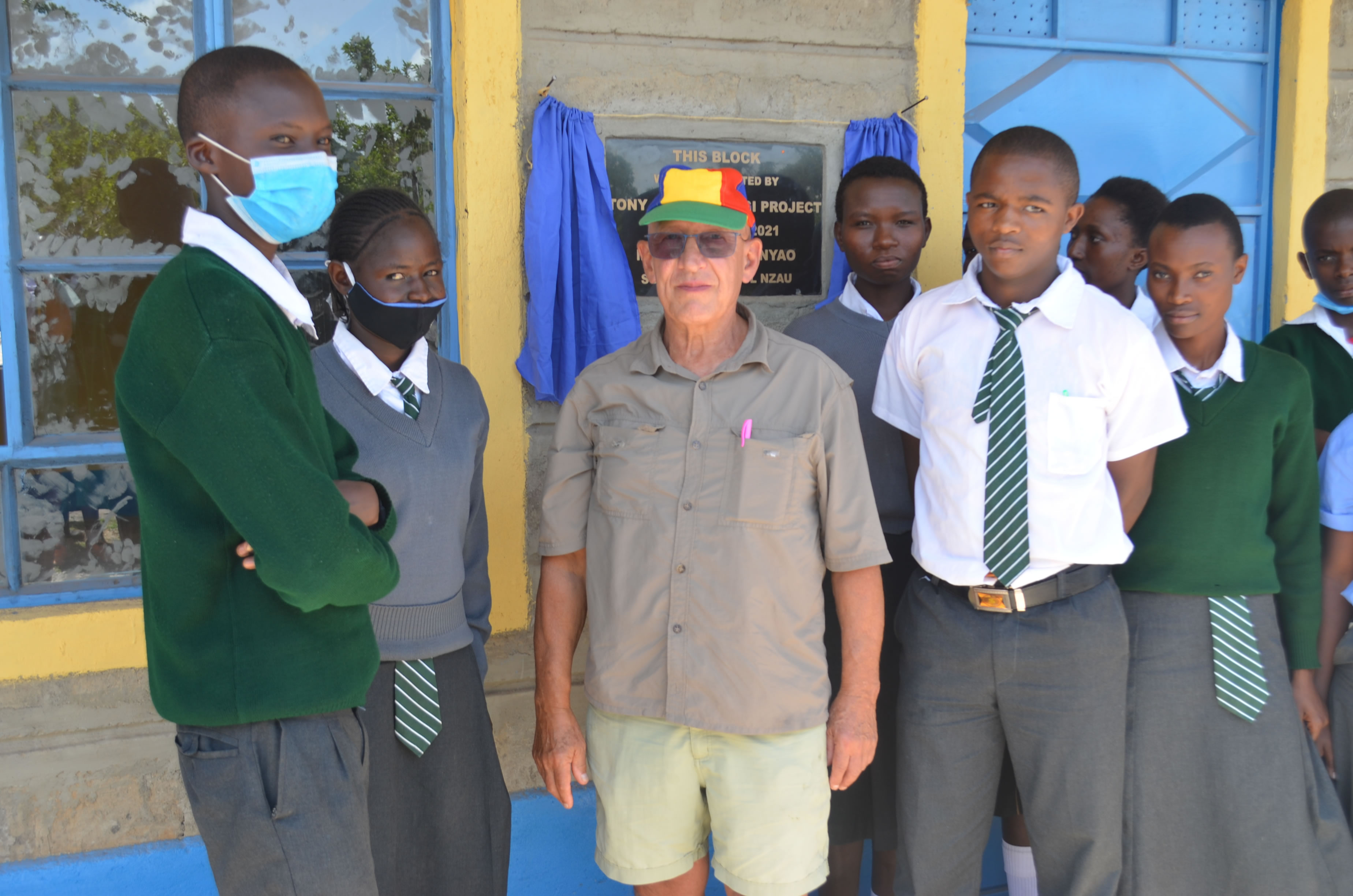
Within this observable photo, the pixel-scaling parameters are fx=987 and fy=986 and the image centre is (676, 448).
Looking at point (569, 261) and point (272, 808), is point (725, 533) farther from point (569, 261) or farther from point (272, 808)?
Answer: point (569, 261)

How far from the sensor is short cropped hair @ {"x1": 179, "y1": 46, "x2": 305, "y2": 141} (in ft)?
5.52

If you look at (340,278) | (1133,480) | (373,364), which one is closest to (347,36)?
(340,278)

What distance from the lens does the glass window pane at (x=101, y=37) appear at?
9.64 ft

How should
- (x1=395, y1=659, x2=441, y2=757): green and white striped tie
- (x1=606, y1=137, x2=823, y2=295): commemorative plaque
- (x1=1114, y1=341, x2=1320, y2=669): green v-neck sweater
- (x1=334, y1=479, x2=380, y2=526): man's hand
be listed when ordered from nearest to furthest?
(x1=334, y1=479, x2=380, y2=526): man's hand
(x1=395, y1=659, x2=441, y2=757): green and white striped tie
(x1=1114, y1=341, x2=1320, y2=669): green v-neck sweater
(x1=606, y1=137, x2=823, y2=295): commemorative plaque

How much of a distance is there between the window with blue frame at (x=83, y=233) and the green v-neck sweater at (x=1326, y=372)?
327 centimetres

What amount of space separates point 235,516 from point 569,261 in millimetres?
1916

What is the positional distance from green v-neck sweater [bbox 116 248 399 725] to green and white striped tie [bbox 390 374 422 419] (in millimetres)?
672

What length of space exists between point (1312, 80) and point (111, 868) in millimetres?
5213

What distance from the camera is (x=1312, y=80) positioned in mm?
4023

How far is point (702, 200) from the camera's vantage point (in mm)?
2311

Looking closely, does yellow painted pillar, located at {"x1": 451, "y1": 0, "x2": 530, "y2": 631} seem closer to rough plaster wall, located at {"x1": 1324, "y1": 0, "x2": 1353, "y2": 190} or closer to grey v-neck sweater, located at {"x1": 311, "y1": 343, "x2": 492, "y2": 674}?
grey v-neck sweater, located at {"x1": 311, "y1": 343, "x2": 492, "y2": 674}

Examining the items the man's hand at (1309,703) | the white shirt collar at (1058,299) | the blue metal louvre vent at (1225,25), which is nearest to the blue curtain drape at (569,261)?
the white shirt collar at (1058,299)

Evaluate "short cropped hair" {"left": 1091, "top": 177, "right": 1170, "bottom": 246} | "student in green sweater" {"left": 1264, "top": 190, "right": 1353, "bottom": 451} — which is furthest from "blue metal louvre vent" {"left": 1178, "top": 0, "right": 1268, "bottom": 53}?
"student in green sweater" {"left": 1264, "top": 190, "right": 1353, "bottom": 451}

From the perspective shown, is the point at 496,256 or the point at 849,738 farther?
the point at 496,256
